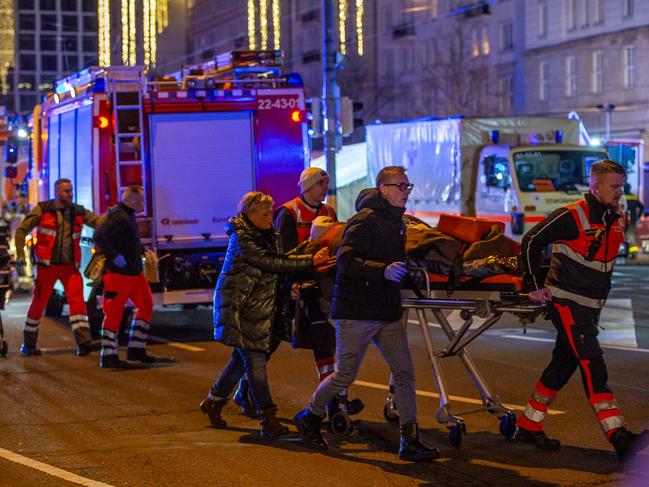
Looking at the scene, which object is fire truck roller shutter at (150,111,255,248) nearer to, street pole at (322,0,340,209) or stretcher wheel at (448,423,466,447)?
stretcher wheel at (448,423,466,447)

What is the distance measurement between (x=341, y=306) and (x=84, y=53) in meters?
86.7

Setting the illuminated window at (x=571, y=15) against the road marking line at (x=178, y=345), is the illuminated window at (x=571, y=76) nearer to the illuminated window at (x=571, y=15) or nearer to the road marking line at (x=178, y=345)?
the illuminated window at (x=571, y=15)

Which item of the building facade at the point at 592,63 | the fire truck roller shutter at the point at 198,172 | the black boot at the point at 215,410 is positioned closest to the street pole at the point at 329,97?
the fire truck roller shutter at the point at 198,172

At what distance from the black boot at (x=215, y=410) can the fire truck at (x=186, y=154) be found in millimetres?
5393

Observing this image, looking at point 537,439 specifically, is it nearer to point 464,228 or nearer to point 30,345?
point 464,228

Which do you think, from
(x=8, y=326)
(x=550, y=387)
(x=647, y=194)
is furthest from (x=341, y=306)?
(x=647, y=194)

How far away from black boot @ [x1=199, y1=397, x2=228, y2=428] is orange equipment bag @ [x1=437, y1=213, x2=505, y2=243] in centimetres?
213

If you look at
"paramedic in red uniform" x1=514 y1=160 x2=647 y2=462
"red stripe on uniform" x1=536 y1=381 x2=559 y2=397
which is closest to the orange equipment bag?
"paramedic in red uniform" x1=514 y1=160 x2=647 y2=462

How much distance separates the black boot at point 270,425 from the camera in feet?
28.1

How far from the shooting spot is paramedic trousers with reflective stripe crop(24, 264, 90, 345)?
13289mm

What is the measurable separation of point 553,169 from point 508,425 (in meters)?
15.1

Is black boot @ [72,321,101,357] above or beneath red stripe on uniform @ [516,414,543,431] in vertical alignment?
beneath

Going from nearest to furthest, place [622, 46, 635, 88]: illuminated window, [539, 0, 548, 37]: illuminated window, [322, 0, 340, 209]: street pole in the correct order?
1. [322, 0, 340, 209]: street pole
2. [622, 46, 635, 88]: illuminated window
3. [539, 0, 548, 37]: illuminated window

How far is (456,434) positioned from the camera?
8.10 m
